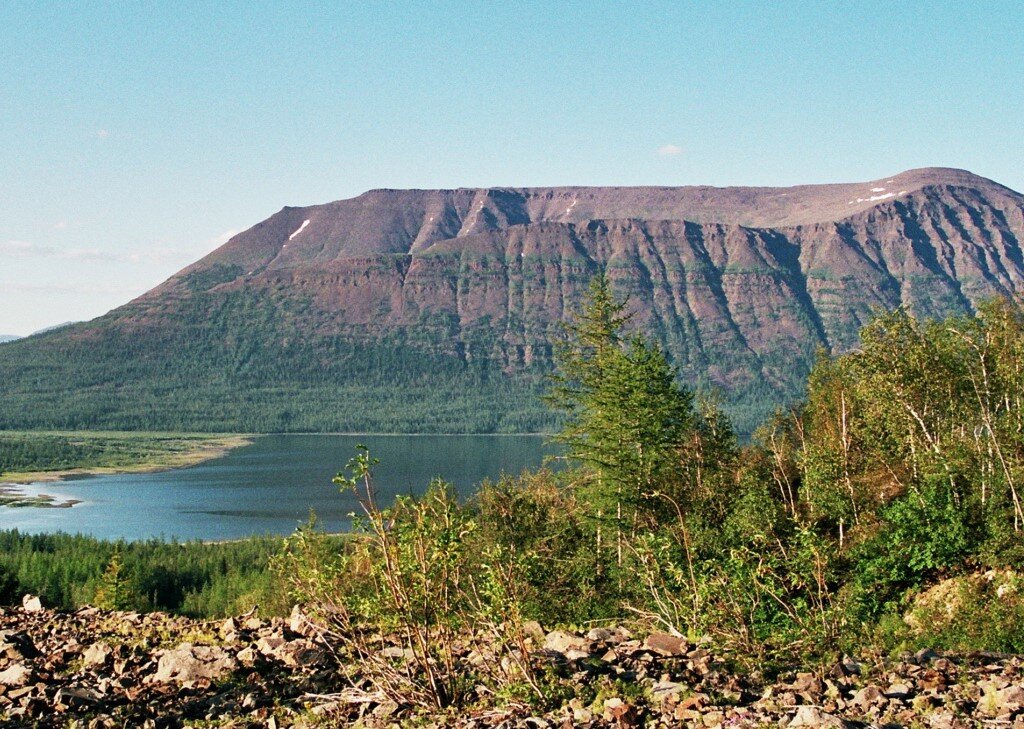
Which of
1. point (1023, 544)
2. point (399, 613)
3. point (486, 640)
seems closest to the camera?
point (399, 613)

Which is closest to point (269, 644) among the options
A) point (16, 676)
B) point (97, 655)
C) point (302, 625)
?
point (302, 625)

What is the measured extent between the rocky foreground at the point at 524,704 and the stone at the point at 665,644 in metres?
0.02

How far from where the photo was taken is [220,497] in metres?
143

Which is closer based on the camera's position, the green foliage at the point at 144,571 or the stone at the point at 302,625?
the stone at the point at 302,625

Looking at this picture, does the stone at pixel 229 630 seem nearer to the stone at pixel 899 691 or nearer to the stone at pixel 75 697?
the stone at pixel 75 697

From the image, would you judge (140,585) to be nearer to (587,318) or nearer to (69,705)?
(587,318)

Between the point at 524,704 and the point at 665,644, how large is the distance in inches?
109

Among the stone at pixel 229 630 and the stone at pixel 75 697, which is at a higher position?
the stone at pixel 75 697

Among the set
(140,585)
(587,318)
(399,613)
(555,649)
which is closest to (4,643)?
(399,613)

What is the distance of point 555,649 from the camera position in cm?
1427

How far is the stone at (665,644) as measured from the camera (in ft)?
45.0

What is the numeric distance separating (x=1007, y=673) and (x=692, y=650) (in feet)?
12.5

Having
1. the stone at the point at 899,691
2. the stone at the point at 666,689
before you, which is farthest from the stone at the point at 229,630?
the stone at the point at 899,691

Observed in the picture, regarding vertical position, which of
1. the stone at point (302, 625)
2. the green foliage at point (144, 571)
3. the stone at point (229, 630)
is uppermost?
the stone at point (302, 625)
